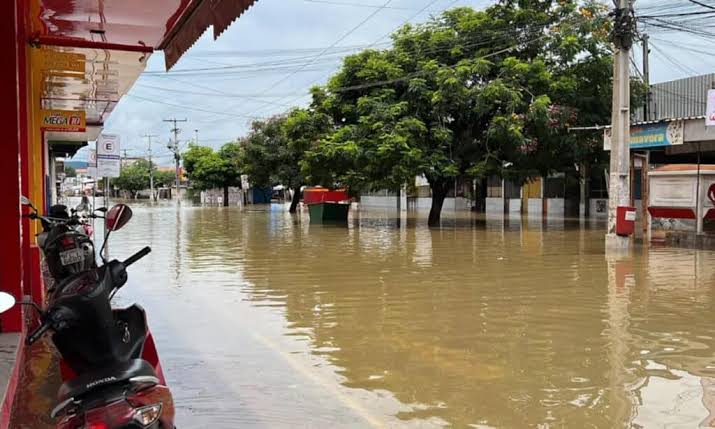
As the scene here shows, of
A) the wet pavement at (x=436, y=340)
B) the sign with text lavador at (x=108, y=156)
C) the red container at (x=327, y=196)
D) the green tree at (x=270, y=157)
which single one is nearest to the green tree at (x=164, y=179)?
the green tree at (x=270, y=157)

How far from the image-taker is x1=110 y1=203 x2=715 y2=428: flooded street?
15.7 feet

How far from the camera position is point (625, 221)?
48.4ft

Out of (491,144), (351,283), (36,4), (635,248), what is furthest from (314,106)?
(36,4)

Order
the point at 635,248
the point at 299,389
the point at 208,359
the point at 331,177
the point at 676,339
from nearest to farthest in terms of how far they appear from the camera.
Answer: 1. the point at 299,389
2. the point at 208,359
3. the point at 676,339
4. the point at 635,248
5. the point at 331,177

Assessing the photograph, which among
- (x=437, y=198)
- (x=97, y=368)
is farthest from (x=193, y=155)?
(x=97, y=368)

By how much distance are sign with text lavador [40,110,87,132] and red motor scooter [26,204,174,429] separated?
12888mm

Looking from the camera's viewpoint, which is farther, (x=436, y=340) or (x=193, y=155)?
(x=193, y=155)

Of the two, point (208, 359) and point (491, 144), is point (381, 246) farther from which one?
point (208, 359)

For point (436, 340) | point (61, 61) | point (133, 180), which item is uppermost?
point (133, 180)

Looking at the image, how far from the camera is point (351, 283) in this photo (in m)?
10.8

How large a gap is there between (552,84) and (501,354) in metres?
16.3

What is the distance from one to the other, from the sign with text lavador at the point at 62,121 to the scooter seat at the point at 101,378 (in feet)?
43.6

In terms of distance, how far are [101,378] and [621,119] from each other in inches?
568

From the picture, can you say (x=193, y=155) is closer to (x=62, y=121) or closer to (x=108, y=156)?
(x=62, y=121)
